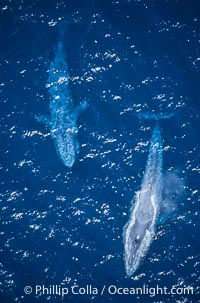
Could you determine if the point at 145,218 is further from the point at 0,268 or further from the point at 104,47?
the point at 104,47

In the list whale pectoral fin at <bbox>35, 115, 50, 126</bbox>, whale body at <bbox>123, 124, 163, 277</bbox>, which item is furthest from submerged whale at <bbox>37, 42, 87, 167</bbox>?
whale body at <bbox>123, 124, 163, 277</bbox>

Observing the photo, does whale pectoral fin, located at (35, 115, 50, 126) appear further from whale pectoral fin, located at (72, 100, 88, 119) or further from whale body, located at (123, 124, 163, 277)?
whale body, located at (123, 124, 163, 277)

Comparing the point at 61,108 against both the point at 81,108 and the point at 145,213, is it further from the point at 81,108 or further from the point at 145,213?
the point at 145,213

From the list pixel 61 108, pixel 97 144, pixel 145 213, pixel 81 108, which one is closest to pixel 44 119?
pixel 61 108

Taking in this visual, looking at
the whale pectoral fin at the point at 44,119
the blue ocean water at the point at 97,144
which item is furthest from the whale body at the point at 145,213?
the whale pectoral fin at the point at 44,119

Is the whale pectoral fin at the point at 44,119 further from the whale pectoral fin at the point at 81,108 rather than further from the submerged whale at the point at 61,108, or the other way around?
the whale pectoral fin at the point at 81,108
